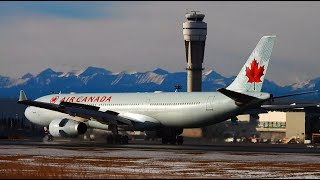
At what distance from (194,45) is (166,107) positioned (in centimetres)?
10533

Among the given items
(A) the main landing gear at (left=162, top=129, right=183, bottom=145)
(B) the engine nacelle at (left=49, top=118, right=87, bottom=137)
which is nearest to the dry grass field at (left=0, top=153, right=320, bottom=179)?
(B) the engine nacelle at (left=49, top=118, right=87, bottom=137)

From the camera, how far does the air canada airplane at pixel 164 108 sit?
67250 mm

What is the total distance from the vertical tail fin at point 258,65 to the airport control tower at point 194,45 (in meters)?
104

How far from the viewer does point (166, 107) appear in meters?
72.9

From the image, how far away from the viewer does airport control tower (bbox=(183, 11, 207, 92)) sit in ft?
570

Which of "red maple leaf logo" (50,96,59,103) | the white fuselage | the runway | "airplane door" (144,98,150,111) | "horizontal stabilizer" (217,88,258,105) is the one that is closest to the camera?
the runway

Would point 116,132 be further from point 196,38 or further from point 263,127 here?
point 196,38

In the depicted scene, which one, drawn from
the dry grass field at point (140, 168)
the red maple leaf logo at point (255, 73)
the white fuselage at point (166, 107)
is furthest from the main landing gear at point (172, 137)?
the dry grass field at point (140, 168)

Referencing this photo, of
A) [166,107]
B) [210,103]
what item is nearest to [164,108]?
[166,107]

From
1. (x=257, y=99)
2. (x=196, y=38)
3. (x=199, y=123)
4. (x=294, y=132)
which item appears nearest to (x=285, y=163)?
(x=257, y=99)

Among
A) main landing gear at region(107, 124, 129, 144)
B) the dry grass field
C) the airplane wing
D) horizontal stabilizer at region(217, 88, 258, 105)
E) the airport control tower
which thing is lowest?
the dry grass field

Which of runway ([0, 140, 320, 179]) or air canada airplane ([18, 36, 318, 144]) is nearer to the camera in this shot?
runway ([0, 140, 320, 179])

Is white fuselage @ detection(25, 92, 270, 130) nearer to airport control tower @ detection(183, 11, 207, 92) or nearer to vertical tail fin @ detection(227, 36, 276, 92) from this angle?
vertical tail fin @ detection(227, 36, 276, 92)

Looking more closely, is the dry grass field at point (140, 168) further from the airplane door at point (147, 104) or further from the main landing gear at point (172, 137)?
the main landing gear at point (172, 137)
